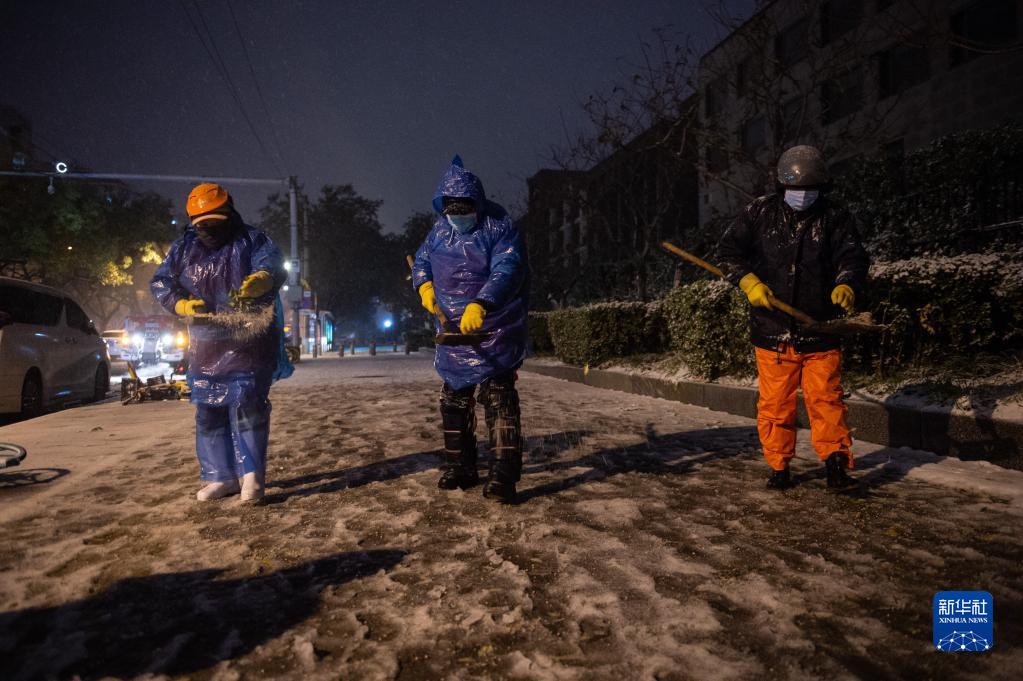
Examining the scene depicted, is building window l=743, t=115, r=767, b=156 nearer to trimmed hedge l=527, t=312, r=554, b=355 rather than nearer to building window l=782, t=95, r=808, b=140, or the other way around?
trimmed hedge l=527, t=312, r=554, b=355

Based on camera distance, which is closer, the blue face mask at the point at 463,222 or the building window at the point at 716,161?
the blue face mask at the point at 463,222

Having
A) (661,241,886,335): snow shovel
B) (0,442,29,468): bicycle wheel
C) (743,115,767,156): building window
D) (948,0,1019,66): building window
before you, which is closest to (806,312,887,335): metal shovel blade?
(661,241,886,335): snow shovel


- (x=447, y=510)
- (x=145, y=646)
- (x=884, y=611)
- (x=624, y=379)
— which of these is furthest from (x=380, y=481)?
(x=624, y=379)

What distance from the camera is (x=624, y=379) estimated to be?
388 inches

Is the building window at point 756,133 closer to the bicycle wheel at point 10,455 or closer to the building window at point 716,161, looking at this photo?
the building window at point 716,161

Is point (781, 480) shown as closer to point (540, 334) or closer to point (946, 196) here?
point (946, 196)

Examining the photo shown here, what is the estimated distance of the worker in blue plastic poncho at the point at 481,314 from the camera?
138 inches

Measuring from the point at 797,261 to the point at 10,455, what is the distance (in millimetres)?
5420

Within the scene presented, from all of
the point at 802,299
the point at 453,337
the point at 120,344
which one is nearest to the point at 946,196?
the point at 802,299

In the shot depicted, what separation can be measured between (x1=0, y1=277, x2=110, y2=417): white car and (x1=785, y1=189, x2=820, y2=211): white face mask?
764cm

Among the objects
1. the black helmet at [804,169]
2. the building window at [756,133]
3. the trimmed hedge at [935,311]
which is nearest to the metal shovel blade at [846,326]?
the black helmet at [804,169]

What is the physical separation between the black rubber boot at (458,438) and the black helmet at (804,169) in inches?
89.1

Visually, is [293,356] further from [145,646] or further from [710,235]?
[145,646]

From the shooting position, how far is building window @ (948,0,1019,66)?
16.9 m
